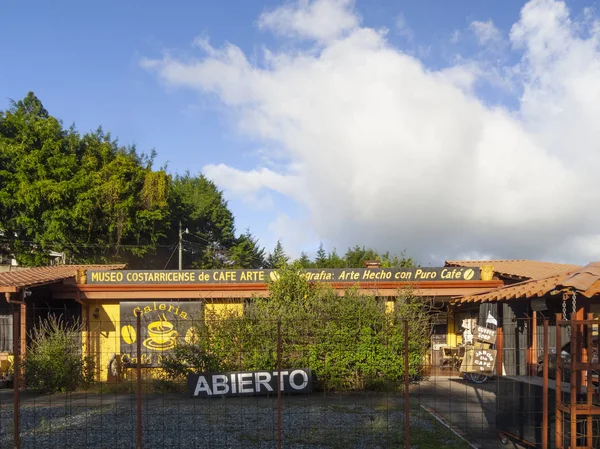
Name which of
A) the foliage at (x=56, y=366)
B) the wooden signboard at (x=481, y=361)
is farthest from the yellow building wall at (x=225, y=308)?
the wooden signboard at (x=481, y=361)

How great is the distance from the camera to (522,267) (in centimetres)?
1730

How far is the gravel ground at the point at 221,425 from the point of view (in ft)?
26.3

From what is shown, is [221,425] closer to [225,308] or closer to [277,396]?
[277,396]

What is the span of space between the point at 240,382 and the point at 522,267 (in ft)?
37.2

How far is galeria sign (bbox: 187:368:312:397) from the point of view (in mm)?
8477

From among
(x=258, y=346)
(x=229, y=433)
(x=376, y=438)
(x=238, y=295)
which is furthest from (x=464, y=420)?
(x=238, y=295)

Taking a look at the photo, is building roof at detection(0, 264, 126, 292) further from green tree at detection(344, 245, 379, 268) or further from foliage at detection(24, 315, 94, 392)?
green tree at detection(344, 245, 379, 268)

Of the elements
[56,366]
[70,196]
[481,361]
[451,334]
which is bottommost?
[481,361]

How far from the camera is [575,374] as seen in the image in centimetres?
631

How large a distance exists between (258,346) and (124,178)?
19.8m

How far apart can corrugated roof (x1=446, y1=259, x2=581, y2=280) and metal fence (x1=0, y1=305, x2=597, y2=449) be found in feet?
5.55

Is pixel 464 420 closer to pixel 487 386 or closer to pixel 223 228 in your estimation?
pixel 487 386

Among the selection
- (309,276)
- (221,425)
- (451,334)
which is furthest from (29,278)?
(451,334)

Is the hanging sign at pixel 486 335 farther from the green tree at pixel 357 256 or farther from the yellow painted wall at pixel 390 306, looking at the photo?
the green tree at pixel 357 256
